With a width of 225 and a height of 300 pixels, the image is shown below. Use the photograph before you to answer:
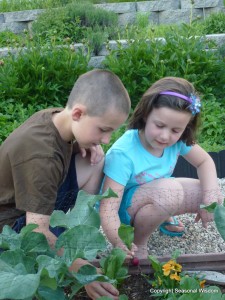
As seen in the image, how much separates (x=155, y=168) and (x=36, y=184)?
0.74 metres

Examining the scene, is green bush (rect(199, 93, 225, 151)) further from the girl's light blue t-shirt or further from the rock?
the rock

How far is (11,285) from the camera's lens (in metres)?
1.39

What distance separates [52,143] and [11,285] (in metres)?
0.75

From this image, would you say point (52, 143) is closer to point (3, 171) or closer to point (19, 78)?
A: point (3, 171)

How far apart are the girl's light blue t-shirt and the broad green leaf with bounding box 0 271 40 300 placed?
993mm

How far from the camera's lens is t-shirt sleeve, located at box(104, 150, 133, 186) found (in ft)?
7.72

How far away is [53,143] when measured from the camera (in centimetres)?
205

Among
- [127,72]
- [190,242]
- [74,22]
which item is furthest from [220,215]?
[74,22]

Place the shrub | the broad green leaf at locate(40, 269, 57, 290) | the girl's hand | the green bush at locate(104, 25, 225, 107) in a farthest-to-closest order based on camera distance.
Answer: the green bush at locate(104, 25, 225, 107), the shrub, the girl's hand, the broad green leaf at locate(40, 269, 57, 290)

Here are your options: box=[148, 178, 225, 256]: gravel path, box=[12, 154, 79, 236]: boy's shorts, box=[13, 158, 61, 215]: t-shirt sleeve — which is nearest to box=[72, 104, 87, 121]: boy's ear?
box=[13, 158, 61, 215]: t-shirt sleeve

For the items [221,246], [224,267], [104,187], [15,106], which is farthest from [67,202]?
[15,106]

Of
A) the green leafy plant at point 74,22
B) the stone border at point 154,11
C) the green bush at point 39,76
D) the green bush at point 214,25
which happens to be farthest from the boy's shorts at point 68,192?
the stone border at point 154,11

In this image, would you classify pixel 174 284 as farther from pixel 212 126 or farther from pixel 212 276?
pixel 212 126

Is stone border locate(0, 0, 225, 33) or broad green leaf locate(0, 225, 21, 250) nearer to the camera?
broad green leaf locate(0, 225, 21, 250)
